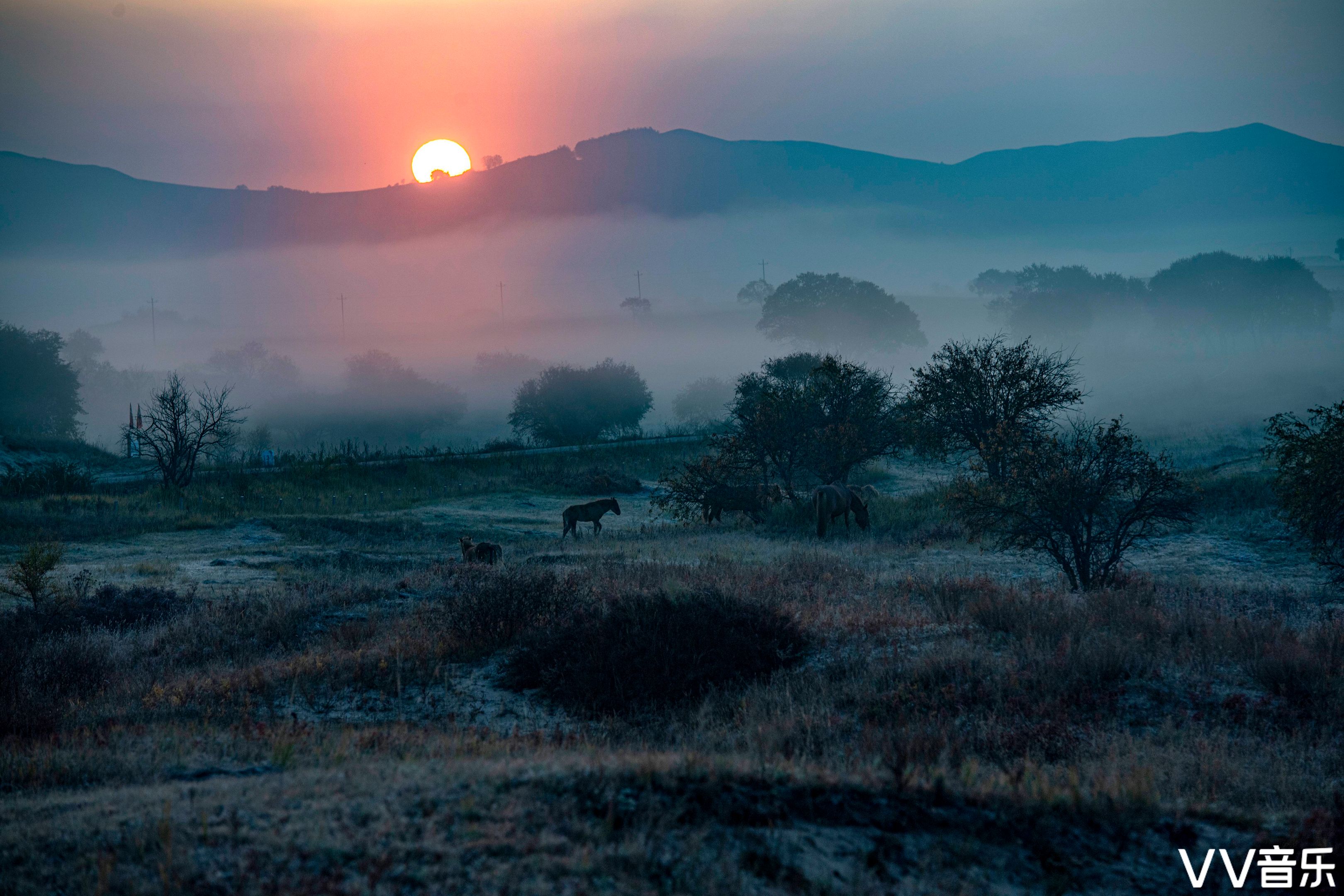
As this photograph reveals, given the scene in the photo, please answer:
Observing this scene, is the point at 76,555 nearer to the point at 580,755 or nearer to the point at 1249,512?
the point at 580,755

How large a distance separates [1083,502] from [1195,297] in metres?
106

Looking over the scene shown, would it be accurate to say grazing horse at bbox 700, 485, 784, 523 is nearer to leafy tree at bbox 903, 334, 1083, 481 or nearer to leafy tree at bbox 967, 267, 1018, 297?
leafy tree at bbox 903, 334, 1083, 481

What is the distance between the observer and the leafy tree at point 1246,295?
101 m

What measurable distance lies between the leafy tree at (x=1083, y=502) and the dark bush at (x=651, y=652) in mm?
7389

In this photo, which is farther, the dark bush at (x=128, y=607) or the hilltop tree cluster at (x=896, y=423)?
the hilltop tree cluster at (x=896, y=423)

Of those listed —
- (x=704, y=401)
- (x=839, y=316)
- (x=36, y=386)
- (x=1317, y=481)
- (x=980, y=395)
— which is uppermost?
(x=839, y=316)

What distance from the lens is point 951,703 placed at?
8500 mm

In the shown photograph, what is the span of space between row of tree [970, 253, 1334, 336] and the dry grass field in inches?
3946

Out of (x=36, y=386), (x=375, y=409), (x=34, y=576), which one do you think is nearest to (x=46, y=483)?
(x=34, y=576)

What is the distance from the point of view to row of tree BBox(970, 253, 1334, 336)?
100938 millimetres

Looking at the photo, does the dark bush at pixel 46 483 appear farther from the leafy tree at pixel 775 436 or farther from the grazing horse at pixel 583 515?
the leafy tree at pixel 775 436

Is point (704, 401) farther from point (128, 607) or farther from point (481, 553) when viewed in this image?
point (128, 607)

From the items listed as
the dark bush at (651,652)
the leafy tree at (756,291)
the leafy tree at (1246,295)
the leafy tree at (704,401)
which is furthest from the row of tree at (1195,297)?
the dark bush at (651,652)

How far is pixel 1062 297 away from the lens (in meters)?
113
